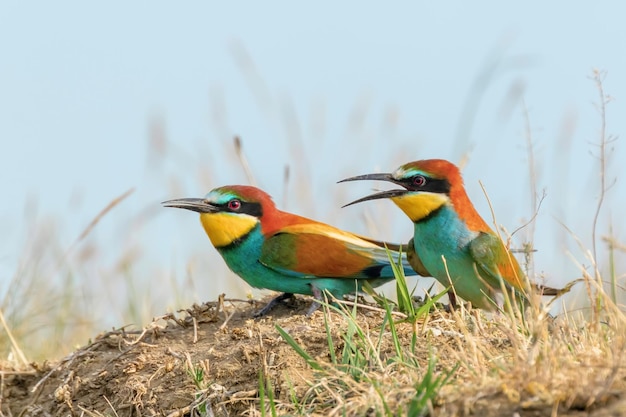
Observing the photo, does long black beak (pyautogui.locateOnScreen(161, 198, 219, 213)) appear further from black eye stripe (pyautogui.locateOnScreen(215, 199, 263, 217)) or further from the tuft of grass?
the tuft of grass

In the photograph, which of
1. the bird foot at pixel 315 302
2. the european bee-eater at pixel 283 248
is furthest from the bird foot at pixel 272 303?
the bird foot at pixel 315 302

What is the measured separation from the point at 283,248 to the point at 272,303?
0.26m

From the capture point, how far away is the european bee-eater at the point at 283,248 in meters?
4.53

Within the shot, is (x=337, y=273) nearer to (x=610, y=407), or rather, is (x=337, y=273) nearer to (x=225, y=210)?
(x=225, y=210)

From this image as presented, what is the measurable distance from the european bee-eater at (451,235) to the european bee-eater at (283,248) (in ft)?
0.84

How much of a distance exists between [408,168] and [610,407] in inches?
78.3

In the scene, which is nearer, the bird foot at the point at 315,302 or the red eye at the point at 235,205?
the bird foot at the point at 315,302

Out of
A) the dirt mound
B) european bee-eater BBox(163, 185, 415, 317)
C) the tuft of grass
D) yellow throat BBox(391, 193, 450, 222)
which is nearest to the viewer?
the tuft of grass

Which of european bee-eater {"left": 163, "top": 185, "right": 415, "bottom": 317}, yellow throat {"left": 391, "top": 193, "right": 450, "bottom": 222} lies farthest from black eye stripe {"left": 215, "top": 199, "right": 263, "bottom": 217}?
yellow throat {"left": 391, "top": 193, "right": 450, "bottom": 222}

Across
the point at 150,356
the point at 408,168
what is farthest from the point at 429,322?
the point at 150,356

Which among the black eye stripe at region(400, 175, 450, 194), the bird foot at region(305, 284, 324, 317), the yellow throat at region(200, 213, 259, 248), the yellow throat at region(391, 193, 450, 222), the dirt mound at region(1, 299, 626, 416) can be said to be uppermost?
the black eye stripe at region(400, 175, 450, 194)

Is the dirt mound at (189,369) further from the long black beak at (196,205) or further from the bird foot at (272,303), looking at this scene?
the long black beak at (196,205)

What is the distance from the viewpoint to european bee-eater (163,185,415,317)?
4531mm

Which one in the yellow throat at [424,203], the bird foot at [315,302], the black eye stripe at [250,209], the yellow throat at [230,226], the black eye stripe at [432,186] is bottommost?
the bird foot at [315,302]
